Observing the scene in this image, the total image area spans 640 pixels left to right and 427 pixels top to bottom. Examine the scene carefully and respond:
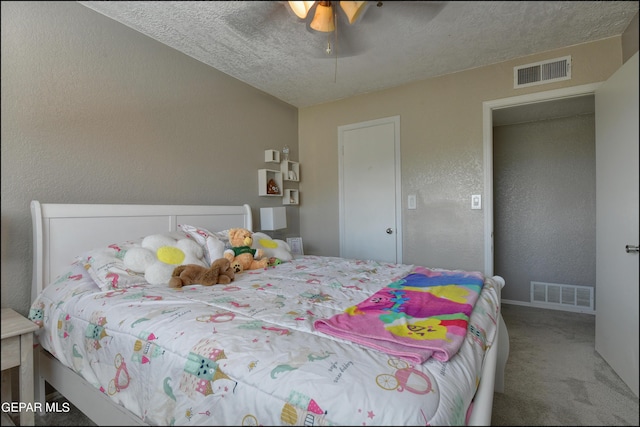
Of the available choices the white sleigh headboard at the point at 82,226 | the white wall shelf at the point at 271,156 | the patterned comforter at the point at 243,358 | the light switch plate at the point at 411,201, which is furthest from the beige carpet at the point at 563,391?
the white wall shelf at the point at 271,156

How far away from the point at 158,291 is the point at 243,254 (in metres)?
0.72

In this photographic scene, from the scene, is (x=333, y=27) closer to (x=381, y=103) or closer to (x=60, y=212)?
(x=60, y=212)

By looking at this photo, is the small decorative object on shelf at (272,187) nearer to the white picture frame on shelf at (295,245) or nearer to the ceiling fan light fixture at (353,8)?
the white picture frame on shelf at (295,245)

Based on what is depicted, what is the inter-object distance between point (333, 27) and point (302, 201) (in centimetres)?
300

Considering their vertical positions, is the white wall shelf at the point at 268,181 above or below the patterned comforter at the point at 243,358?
above

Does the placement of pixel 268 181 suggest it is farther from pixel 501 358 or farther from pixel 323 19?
pixel 501 358

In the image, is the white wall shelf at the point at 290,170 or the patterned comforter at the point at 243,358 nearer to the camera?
the patterned comforter at the point at 243,358

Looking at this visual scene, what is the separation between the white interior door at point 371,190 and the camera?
10.2ft

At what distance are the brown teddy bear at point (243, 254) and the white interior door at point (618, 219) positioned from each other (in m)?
1.86

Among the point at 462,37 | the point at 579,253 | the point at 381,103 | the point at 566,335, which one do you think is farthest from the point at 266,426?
the point at 381,103

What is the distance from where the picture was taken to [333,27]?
30.5 inches

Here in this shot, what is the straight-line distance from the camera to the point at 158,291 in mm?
1502

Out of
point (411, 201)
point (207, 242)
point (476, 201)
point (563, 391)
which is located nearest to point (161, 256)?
point (207, 242)

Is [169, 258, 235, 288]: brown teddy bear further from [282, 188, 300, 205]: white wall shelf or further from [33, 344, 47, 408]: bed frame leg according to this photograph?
[282, 188, 300, 205]: white wall shelf
